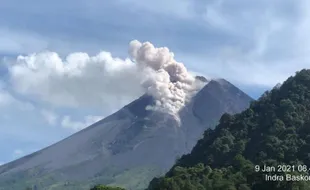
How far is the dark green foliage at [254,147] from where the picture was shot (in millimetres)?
48969

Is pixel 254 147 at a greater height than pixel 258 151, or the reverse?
pixel 254 147

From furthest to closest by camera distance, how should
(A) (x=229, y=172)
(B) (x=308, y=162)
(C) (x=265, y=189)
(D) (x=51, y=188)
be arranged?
1. (D) (x=51, y=188)
2. (B) (x=308, y=162)
3. (A) (x=229, y=172)
4. (C) (x=265, y=189)

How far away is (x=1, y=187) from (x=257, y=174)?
15081cm

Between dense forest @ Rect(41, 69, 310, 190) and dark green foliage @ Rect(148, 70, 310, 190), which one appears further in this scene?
dark green foliage @ Rect(148, 70, 310, 190)

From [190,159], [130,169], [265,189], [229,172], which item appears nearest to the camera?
[265,189]

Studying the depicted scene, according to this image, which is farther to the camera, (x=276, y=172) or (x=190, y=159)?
(x=190, y=159)

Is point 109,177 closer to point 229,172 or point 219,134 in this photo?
point 219,134

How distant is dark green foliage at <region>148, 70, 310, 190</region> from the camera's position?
4897cm

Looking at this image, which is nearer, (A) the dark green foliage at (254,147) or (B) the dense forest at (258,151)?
(B) the dense forest at (258,151)

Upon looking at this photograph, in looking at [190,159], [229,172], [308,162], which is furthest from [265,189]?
[190,159]

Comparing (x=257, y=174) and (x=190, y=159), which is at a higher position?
(x=190, y=159)

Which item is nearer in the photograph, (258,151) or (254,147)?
(258,151)

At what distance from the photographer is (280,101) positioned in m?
77.3

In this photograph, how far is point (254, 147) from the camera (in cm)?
6812
